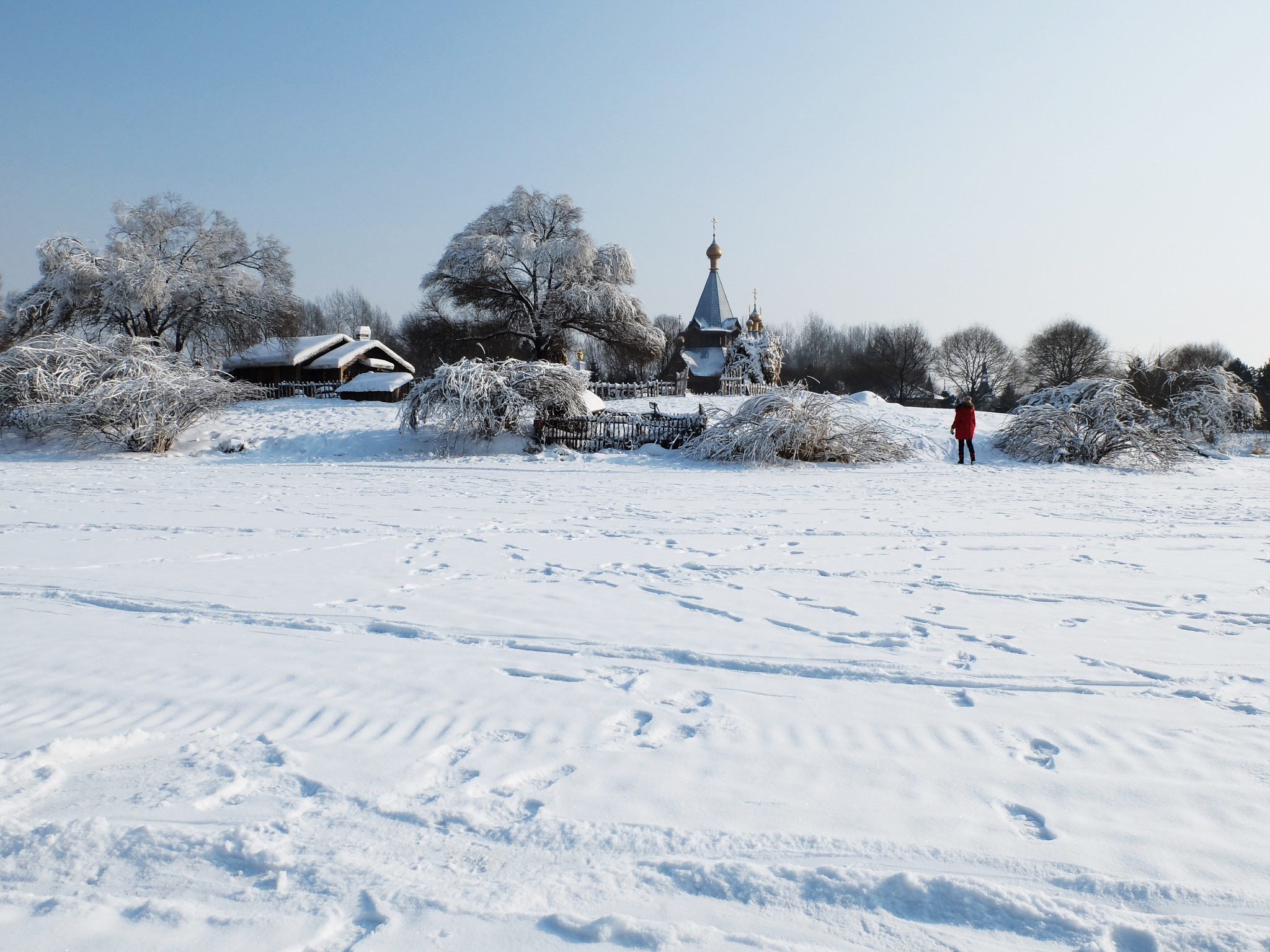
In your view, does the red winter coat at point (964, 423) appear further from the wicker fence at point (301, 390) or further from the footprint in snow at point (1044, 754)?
the wicker fence at point (301, 390)

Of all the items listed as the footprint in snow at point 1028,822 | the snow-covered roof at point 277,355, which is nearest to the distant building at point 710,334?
the snow-covered roof at point 277,355

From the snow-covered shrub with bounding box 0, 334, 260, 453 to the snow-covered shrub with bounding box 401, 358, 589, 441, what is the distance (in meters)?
5.59

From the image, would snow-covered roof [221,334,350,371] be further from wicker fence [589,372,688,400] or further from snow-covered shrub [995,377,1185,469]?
snow-covered shrub [995,377,1185,469]

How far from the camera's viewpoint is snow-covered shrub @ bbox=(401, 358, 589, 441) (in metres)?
18.4

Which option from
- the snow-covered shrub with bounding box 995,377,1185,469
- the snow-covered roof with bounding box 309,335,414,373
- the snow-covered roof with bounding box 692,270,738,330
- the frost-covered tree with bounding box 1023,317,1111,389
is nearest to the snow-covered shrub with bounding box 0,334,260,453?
the snow-covered roof with bounding box 309,335,414,373

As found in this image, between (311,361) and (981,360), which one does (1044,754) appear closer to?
(311,361)

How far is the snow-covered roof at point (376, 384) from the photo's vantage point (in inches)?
1160

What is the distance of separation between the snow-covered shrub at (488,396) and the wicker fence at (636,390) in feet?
29.6

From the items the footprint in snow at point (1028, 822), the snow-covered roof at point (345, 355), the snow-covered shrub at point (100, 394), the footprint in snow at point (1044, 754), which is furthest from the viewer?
the snow-covered roof at point (345, 355)

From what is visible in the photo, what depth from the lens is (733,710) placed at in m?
3.38

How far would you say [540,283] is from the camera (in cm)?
3472

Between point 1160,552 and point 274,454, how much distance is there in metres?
18.2

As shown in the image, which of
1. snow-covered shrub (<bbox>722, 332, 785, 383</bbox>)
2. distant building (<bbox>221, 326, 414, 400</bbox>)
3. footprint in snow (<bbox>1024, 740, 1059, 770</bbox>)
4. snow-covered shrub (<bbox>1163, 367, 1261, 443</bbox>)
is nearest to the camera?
footprint in snow (<bbox>1024, 740, 1059, 770</bbox>)

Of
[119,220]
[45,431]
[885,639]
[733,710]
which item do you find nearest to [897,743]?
[733,710]
